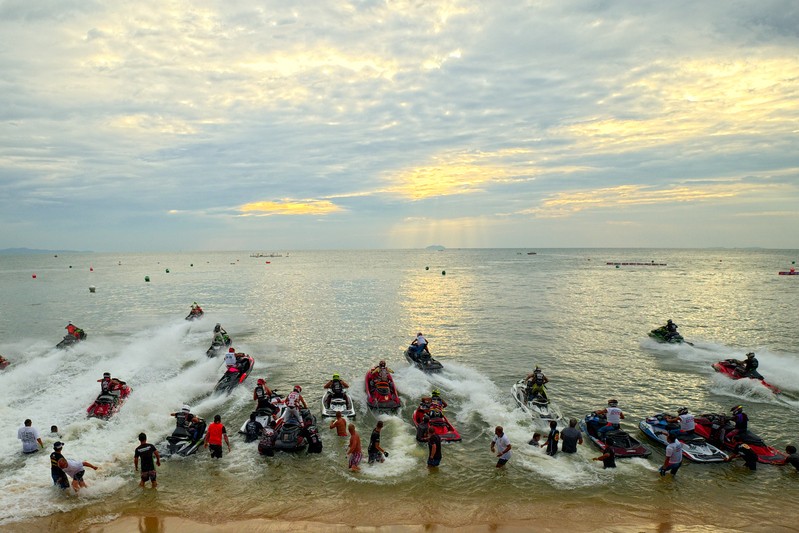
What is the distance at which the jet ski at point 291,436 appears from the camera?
15.5 m

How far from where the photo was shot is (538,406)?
63.1 ft

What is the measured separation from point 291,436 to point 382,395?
18.1 feet

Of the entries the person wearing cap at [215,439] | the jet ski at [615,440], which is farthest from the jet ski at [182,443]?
the jet ski at [615,440]

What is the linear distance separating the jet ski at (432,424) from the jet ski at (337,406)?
2.77 meters

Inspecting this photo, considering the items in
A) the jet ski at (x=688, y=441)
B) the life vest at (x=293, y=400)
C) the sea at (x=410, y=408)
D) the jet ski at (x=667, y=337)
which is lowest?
the sea at (x=410, y=408)

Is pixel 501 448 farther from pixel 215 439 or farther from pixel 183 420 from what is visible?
pixel 183 420

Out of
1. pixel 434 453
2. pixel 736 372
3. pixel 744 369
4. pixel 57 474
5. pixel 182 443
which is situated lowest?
pixel 182 443

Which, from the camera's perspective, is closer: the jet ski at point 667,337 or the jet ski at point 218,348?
the jet ski at point 218,348

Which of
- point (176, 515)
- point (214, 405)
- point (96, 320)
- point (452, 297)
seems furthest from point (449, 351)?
point (96, 320)

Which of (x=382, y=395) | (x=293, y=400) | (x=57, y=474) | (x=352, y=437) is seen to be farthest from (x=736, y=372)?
(x=57, y=474)

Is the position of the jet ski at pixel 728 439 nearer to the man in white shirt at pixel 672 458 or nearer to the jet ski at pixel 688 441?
the jet ski at pixel 688 441

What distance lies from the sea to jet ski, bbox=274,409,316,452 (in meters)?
0.51

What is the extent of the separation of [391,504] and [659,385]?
1795 cm

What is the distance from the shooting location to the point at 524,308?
51.3 meters
